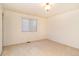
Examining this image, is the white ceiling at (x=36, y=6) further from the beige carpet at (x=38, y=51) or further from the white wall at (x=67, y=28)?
the beige carpet at (x=38, y=51)

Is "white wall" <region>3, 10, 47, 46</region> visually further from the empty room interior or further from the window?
the window

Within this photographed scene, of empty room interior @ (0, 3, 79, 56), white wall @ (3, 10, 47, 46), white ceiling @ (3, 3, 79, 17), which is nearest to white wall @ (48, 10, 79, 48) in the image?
empty room interior @ (0, 3, 79, 56)

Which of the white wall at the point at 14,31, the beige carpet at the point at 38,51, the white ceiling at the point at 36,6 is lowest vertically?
the beige carpet at the point at 38,51

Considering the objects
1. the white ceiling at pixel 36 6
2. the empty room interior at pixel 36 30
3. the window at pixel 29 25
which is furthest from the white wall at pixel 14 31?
the white ceiling at pixel 36 6

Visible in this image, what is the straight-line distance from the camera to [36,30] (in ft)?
20.3

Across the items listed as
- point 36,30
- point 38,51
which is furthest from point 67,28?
point 36,30

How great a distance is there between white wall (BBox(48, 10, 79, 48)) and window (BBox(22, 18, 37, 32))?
4.65ft

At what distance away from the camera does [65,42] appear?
15.4ft

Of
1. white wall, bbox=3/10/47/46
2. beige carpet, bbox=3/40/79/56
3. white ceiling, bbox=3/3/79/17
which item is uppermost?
white ceiling, bbox=3/3/79/17

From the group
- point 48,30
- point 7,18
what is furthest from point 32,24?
point 7,18

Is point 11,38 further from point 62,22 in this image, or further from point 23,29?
point 62,22

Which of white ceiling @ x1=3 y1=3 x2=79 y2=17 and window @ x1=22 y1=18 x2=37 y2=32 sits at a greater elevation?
white ceiling @ x1=3 y1=3 x2=79 y2=17

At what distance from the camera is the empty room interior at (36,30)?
339 centimetres

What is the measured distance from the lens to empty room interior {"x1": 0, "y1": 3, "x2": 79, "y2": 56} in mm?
3387
